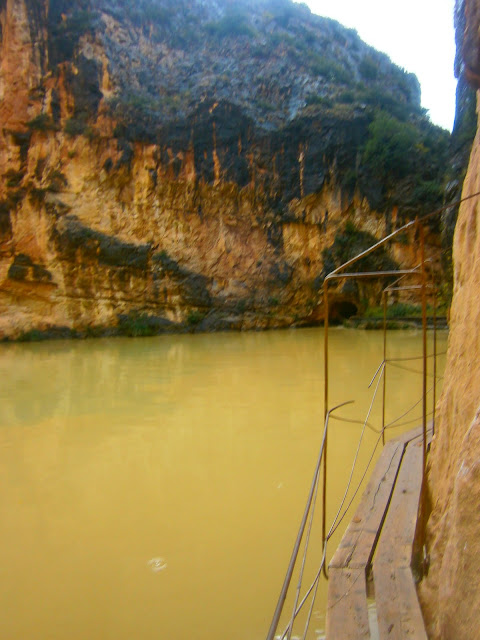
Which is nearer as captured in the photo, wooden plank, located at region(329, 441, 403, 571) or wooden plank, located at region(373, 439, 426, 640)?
wooden plank, located at region(373, 439, 426, 640)

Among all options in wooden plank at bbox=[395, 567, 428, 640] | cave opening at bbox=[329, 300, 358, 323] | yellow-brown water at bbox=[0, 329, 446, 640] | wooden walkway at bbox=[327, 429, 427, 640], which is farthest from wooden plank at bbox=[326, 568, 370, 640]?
cave opening at bbox=[329, 300, 358, 323]

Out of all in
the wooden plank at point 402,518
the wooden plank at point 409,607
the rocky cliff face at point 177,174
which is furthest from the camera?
the rocky cliff face at point 177,174

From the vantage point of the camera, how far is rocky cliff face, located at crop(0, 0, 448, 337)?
647 inches

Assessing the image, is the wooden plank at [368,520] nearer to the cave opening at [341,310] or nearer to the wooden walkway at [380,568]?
the wooden walkway at [380,568]

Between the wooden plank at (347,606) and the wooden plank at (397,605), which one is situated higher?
the wooden plank at (397,605)

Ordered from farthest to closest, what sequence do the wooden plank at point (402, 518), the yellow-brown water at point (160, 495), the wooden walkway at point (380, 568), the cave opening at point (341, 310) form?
1. the cave opening at point (341, 310)
2. the yellow-brown water at point (160, 495)
3. the wooden plank at point (402, 518)
4. the wooden walkway at point (380, 568)

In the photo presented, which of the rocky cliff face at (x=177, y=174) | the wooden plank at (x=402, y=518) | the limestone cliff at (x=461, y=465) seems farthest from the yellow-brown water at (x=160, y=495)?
the rocky cliff face at (x=177, y=174)

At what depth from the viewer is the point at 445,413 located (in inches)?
97.7

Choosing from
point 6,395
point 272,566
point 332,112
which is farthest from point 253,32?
point 272,566

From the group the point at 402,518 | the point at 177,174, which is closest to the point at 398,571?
the point at 402,518

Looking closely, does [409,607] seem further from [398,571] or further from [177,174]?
[177,174]

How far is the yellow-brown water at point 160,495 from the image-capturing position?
2432mm

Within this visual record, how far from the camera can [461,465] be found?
143 centimetres

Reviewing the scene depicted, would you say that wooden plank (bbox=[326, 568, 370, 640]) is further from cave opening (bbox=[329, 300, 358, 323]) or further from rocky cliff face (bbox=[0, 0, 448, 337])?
cave opening (bbox=[329, 300, 358, 323])
